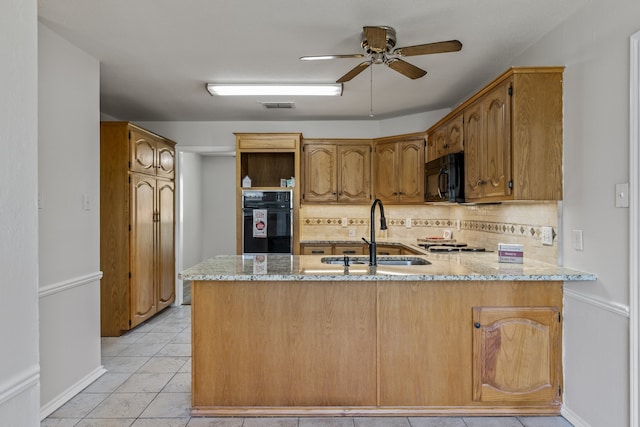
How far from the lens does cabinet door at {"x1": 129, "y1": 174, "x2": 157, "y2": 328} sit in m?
4.01

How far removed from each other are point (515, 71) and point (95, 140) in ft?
9.79

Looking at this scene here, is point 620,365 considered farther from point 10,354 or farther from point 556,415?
point 10,354

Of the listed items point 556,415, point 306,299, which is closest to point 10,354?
point 306,299

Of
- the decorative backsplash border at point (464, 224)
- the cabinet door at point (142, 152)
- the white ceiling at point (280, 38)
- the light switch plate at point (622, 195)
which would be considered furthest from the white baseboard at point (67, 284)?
the light switch plate at point (622, 195)

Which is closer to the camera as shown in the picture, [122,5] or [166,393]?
[122,5]

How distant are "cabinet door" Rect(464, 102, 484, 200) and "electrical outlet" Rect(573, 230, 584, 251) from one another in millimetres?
769

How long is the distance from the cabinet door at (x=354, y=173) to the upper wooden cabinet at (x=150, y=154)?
7.04 ft

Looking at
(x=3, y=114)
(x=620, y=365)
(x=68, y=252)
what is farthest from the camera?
(x=68, y=252)

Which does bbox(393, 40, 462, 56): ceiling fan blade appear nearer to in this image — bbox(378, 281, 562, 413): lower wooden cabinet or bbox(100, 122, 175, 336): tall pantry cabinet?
bbox(378, 281, 562, 413): lower wooden cabinet

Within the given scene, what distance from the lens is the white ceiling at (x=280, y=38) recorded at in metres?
2.29

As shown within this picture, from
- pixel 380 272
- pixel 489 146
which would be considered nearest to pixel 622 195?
pixel 489 146

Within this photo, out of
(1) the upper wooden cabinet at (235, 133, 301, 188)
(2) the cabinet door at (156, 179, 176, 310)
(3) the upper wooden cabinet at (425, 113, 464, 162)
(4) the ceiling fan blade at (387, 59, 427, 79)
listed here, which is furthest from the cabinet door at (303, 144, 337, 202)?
(4) the ceiling fan blade at (387, 59, 427, 79)

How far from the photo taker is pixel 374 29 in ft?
7.22

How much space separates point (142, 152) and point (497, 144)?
3.46 meters
